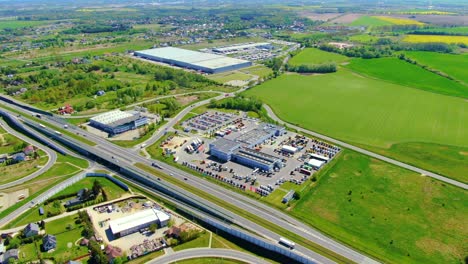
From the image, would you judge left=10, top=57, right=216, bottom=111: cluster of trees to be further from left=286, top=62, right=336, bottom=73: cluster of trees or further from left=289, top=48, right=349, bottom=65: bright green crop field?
left=289, top=48, right=349, bottom=65: bright green crop field

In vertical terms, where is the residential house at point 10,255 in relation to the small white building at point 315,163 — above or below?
below

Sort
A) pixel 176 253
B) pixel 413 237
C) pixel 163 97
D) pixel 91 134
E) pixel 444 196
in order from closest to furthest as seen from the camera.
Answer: pixel 176 253 < pixel 413 237 < pixel 444 196 < pixel 91 134 < pixel 163 97

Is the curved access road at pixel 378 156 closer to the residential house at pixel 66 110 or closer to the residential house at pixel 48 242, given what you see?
the residential house at pixel 66 110

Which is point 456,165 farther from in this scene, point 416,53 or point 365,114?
point 416,53

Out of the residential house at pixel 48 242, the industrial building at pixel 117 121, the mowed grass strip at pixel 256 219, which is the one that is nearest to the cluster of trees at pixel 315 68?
the industrial building at pixel 117 121

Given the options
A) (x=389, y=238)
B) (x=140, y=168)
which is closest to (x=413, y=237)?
(x=389, y=238)
